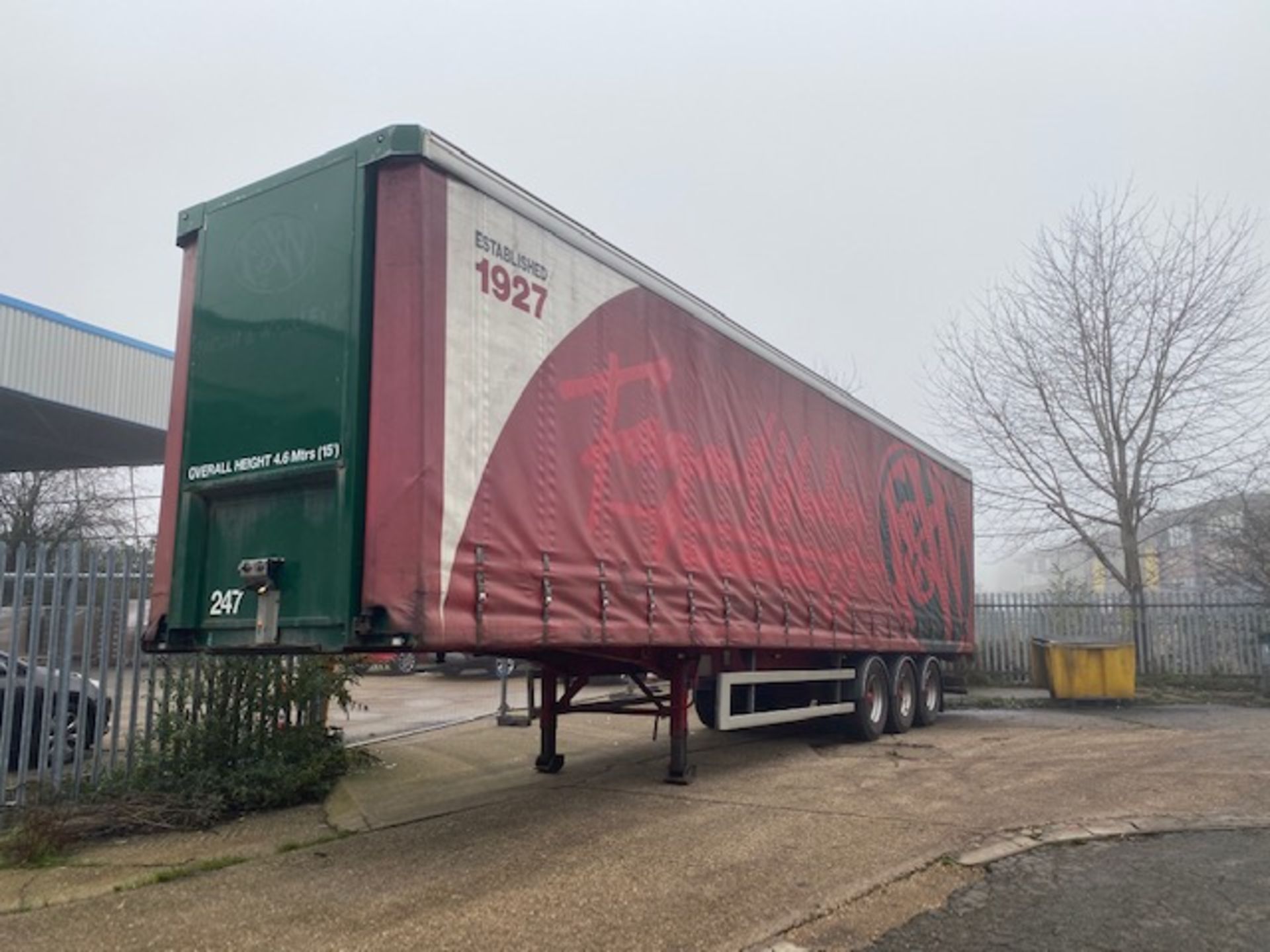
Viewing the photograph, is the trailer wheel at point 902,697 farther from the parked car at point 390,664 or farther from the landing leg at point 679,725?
the parked car at point 390,664

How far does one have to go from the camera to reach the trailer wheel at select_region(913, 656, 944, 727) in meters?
13.5

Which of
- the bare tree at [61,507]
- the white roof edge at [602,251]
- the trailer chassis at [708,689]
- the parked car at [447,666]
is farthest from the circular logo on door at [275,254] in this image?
the bare tree at [61,507]

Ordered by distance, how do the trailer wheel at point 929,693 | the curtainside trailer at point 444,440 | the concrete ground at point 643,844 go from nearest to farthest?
the concrete ground at point 643,844 → the curtainside trailer at point 444,440 → the trailer wheel at point 929,693

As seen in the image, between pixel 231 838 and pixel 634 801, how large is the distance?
9.69ft

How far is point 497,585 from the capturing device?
5.92 metres

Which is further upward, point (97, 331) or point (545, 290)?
point (97, 331)

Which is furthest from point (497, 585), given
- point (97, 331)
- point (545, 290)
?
point (97, 331)

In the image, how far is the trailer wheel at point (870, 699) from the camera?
37.7 feet

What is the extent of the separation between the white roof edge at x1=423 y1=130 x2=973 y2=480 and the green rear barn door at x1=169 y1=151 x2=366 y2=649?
0.62 metres

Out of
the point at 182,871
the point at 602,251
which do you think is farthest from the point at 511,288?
the point at 182,871

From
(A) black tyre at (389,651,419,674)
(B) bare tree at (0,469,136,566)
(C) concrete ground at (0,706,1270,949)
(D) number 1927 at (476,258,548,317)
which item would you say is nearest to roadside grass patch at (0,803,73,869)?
(C) concrete ground at (0,706,1270,949)

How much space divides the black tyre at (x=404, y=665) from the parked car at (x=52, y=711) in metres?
9.24

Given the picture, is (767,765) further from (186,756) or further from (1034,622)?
(1034,622)

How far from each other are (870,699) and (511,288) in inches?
300
